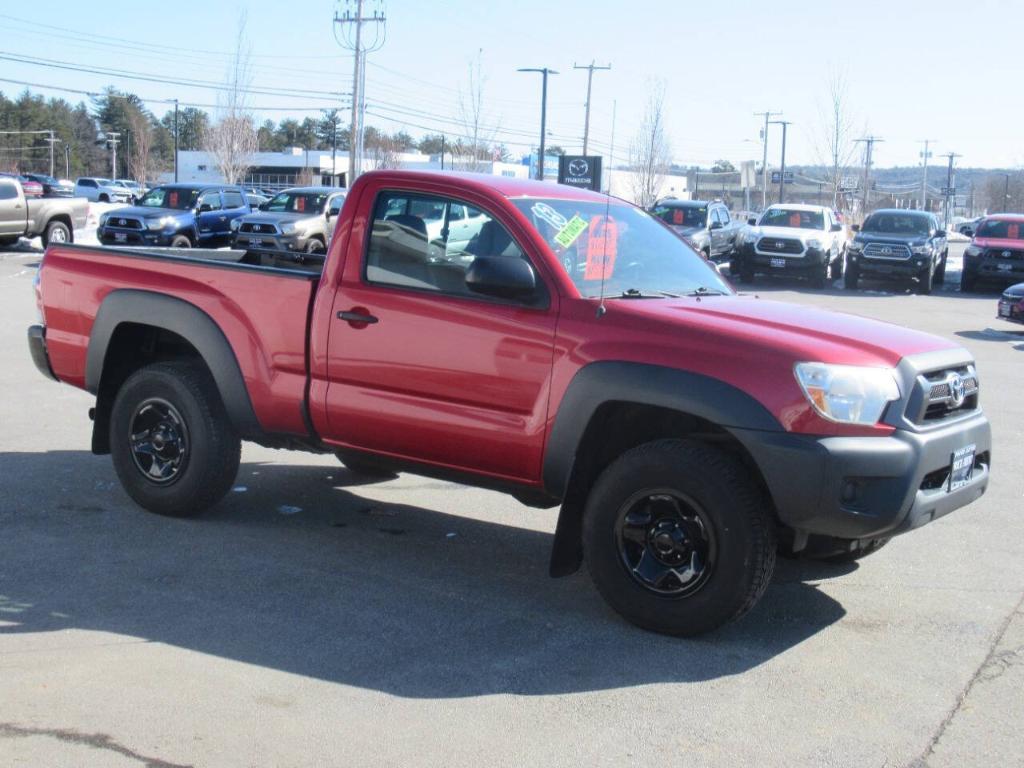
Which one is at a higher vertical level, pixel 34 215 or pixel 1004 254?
pixel 1004 254

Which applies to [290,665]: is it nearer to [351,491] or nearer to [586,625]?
[586,625]

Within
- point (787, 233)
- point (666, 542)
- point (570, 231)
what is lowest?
point (666, 542)

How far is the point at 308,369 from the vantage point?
19.4 ft

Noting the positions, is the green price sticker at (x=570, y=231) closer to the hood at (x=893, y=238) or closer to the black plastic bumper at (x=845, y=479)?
the black plastic bumper at (x=845, y=479)

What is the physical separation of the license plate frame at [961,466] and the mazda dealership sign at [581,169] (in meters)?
31.1

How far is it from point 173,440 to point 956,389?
4.05 m

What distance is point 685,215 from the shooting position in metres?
28.7

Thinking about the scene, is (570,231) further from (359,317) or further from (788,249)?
(788,249)

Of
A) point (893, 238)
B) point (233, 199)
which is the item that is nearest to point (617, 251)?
point (893, 238)

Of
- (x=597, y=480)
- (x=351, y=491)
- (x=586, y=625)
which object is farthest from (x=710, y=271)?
(x=351, y=491)

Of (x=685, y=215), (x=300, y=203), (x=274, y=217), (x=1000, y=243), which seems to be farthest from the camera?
(x=685, y=215)

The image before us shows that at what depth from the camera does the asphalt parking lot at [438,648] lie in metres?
3.96

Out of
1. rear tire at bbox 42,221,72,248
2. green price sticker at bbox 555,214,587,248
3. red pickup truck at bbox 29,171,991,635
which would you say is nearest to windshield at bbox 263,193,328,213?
rear tire at bbox 42,221,72,248

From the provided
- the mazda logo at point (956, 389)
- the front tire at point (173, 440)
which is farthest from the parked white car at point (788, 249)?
the mazda logo at point (956, 389)
